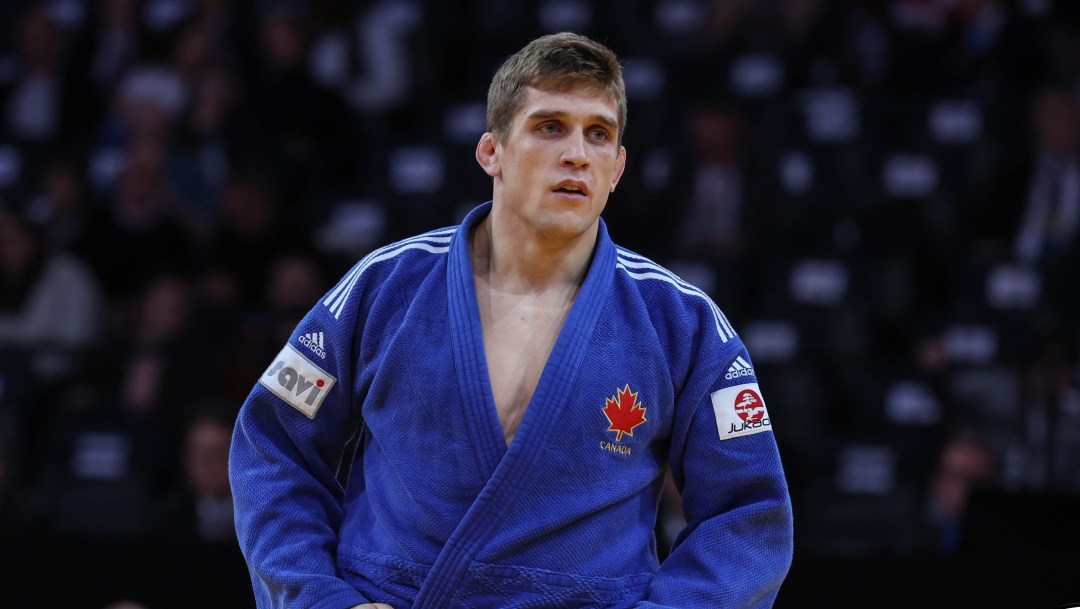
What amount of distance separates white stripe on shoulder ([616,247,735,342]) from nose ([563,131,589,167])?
1.08 feet

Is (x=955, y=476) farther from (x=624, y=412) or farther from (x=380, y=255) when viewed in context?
(x=380, y=255)

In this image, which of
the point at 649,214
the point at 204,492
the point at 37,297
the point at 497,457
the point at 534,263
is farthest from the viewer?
the point at 649,214

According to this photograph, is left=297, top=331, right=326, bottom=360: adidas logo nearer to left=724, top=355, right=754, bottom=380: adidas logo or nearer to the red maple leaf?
the red maple leaf

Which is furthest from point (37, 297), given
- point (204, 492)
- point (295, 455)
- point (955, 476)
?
point (295, 455)

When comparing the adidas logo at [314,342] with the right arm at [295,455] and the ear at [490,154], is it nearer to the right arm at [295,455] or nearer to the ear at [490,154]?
the right arm at [295,455]

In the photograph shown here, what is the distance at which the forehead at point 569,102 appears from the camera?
2.82 m

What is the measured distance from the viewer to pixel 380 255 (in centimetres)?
304

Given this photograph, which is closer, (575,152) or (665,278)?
(575,152)

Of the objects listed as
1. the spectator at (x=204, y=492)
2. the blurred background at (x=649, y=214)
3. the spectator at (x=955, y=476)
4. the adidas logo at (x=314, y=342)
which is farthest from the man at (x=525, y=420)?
the spectator at (x=955, y=476)

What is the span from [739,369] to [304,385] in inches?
37.2

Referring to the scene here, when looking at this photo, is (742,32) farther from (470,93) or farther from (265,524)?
(265,524)

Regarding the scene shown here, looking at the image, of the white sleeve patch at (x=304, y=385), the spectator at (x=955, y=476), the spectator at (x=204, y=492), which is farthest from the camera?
the spectator at (x=955, y=476)

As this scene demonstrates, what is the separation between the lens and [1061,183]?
8.28 metres

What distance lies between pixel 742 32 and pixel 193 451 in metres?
4.73
